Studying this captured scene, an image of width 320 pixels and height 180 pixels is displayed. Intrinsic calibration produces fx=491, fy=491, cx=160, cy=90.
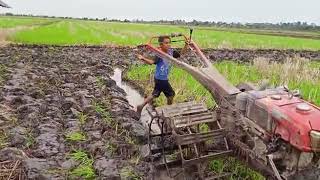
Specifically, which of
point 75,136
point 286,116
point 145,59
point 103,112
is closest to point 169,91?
point 145,59

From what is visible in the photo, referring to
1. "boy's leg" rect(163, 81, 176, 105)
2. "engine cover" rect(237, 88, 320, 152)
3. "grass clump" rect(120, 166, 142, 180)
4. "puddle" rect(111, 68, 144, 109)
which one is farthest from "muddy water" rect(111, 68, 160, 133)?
"engine cover" rect(237, 88, 320, 152)

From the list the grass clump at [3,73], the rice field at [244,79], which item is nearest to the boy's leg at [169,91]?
the rice field at [244,79]

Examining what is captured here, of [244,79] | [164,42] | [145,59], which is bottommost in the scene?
[244,79]

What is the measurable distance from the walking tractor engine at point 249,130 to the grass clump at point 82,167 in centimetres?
85

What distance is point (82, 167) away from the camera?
5.49 m

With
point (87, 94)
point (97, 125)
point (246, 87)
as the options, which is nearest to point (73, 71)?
point (87, 94)

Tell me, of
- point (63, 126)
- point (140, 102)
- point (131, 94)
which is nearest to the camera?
point (63, 126)

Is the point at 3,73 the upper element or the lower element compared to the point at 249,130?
lower

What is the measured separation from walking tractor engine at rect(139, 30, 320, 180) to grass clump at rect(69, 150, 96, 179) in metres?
0.85

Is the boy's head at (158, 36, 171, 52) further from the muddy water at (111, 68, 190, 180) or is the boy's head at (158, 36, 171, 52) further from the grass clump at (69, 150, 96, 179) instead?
the grass clump at (69, 150, 96, 179)

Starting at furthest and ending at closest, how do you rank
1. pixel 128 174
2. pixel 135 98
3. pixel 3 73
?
pixel 3 73, pixel 135 98, pixel 128 174

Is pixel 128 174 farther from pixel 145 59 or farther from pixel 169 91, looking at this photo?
pixel 169 91

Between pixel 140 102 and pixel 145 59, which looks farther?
pixel 140 102

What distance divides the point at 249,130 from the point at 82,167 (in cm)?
191
